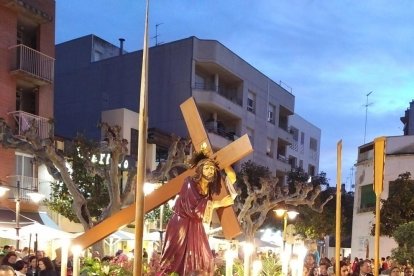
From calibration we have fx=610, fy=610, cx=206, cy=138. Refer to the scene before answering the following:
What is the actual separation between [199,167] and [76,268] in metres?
2.50

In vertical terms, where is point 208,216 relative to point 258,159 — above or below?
below

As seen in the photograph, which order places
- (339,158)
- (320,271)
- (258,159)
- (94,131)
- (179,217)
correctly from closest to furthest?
1. (339,158)
2. (179,217)
3. (320,271)
4. (94,131)
5. (258,159)

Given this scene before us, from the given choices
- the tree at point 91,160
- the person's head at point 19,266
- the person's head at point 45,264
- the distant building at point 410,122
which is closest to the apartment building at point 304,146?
the distant building at point 410,122

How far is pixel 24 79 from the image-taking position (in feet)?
82.9

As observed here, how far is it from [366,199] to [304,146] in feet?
71.8

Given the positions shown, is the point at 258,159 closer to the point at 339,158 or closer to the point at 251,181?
the point at 251,181

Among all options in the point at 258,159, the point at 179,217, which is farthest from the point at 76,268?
the point at 258,159

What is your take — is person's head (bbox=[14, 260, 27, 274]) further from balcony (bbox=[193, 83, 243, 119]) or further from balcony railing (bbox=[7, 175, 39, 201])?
balcony (bbox=[193, 83, 243, 119])

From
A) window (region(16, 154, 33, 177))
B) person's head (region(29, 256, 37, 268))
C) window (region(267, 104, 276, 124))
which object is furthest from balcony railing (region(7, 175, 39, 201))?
window (region(267, 104, 276, 124))

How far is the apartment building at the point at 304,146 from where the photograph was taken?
1982 inches

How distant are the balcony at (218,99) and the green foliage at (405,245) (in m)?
20.6

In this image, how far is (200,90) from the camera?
119 ft

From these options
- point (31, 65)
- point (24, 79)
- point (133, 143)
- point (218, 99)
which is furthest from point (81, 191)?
point (218, 99)

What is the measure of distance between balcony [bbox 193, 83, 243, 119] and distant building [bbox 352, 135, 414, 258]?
9174 mm
